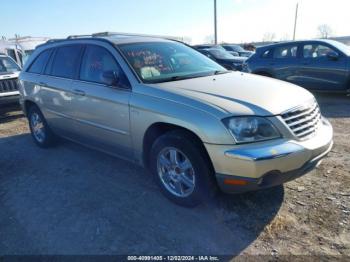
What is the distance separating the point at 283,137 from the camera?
2818 millimetres

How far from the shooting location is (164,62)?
156 inches

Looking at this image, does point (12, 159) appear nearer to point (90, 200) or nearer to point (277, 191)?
point (90, 200)

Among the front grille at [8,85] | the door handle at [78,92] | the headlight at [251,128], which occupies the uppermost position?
the door handle at [78,92]

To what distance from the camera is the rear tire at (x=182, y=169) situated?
119 inches

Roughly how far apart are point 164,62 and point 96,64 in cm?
90

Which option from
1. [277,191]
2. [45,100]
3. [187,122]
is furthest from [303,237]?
[45,100]

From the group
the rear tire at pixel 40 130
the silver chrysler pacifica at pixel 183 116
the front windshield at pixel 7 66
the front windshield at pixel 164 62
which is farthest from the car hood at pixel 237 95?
the front windshield at pixel 7 66

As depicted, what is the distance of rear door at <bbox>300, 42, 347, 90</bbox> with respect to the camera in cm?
808

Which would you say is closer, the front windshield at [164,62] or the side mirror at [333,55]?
the front windshield at [164,62]

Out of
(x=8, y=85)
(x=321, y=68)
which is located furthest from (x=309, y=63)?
(x=8, y=85)

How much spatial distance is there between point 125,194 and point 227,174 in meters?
1.43

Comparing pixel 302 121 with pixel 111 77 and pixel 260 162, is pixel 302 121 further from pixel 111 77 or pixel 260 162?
pixel 111 77

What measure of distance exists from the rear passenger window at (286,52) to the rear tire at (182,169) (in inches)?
279

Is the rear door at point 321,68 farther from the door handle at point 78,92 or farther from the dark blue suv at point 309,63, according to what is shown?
the door handle at point 78,92
